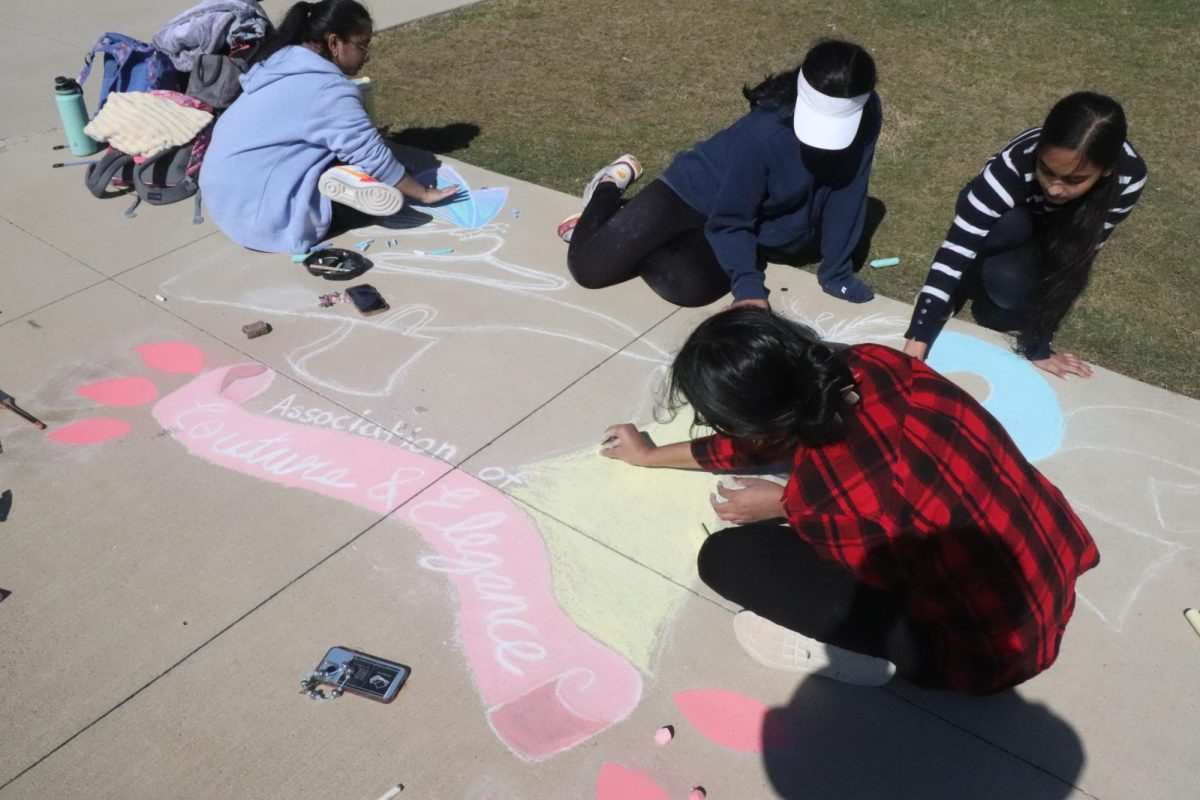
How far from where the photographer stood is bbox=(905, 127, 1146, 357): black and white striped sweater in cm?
323

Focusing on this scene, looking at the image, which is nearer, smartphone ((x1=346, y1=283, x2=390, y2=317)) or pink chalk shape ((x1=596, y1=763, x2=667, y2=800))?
pink chalk shape ((x1=596, y1=763, x2=667, y2=800))

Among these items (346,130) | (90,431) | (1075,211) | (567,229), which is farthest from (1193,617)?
(346,130)

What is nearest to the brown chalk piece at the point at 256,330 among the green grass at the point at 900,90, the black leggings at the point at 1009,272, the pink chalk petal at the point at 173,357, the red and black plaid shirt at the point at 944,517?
the pink chalk petal at the point at 173,357

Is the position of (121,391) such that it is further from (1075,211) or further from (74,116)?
(1075,211)

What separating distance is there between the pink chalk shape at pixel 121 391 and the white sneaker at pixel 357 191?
4.13 feet

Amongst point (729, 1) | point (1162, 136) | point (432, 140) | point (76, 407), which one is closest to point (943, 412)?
point (76, 407)

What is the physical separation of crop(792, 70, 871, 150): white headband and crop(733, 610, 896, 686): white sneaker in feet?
5.82

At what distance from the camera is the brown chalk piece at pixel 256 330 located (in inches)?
141

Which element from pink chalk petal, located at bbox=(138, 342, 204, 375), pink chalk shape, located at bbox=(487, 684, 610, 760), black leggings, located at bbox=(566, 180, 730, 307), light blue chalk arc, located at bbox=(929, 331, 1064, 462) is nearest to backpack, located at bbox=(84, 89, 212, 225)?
pink chalk petal, located at bbox=(138, 342, 204, 375)

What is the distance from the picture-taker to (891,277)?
13.5 ft

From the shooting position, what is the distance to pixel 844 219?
3.80 m

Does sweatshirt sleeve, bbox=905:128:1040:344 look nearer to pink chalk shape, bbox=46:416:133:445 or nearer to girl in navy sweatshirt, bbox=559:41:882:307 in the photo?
girl in navy sweatshirt, bbox=559:41:882:307

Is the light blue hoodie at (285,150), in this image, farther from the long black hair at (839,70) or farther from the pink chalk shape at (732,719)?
the pink chalk shape at (732,719)

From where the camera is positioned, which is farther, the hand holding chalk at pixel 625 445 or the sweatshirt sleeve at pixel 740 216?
the sweatshirt sleeve at pixel 740 216
